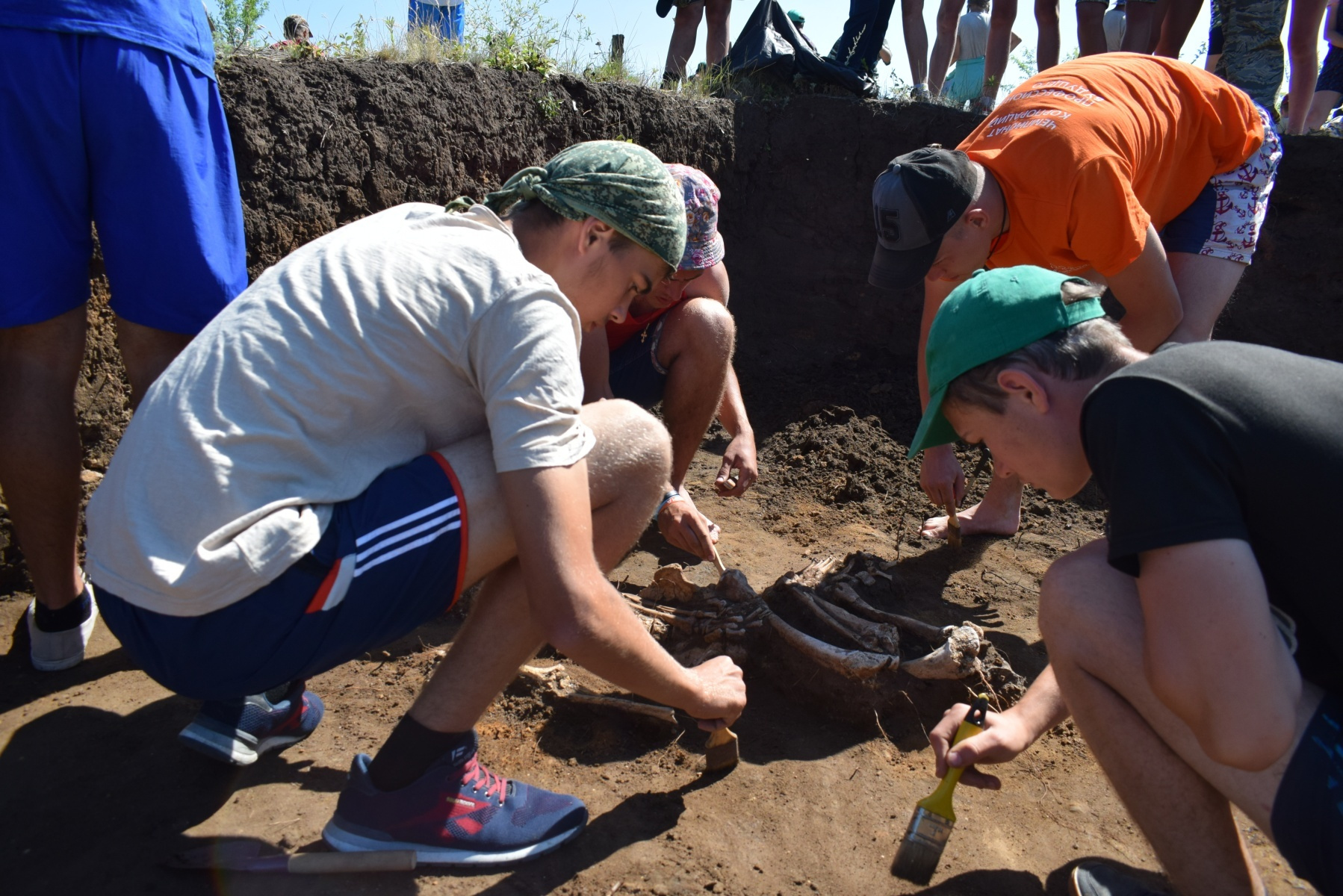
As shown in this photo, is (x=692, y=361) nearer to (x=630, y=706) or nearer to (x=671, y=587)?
(x=671, y=587)

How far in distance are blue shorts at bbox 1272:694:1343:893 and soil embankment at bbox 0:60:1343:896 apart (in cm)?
69

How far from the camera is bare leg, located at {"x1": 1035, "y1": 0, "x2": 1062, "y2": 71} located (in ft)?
19.6

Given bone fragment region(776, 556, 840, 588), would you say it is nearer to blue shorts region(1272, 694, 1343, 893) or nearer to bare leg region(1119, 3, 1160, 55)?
blue shorts region(1272, 694, 1343, 893)

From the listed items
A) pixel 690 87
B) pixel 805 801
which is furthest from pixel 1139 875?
pixel 690 87

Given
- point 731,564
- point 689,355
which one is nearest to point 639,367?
point 689,355

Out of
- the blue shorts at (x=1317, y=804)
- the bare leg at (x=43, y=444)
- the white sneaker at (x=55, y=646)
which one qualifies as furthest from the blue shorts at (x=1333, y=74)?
the white sneaker at (x=55, y=646)

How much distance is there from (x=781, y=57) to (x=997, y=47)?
1470mm

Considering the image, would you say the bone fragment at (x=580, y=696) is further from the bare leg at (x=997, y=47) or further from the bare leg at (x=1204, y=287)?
the bare leg at (x=997, y=47)

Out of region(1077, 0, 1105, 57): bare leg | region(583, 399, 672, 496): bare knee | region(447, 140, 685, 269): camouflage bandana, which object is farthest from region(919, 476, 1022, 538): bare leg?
region(1077, 0, 1105, 57): bare leg

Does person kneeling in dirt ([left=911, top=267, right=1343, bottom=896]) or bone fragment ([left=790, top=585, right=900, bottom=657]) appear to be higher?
person kneeling in dirt ([left=911, top=267, right=1343, bottom=896])

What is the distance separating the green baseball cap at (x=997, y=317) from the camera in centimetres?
165

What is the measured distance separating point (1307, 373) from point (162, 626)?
1.92 m

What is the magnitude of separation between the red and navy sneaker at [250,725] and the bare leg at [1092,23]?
6.00 meters

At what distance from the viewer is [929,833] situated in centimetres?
192
